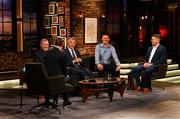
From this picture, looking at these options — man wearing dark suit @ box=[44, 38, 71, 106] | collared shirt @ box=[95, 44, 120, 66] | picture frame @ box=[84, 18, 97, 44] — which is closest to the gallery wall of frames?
picture frame @ box=[84, 18, 97, 44]

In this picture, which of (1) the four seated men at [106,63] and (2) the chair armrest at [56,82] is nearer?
(2) the chair armrest at [56,82]

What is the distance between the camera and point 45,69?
292 inches

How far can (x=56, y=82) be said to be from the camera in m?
7.16

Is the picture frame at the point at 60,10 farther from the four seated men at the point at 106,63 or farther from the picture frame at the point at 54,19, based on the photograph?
the four seated men at the point at 106,63

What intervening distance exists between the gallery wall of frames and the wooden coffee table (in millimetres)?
2973

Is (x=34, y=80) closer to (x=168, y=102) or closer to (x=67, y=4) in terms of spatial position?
(x=168, y=102)

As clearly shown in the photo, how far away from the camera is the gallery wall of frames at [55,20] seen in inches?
451

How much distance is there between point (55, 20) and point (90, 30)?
2193mm

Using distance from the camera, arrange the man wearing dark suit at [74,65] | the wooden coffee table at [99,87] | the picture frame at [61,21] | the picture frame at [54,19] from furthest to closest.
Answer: the picture frame at [61,21] < the picture frame at [54,19] < the man wearing dark suit at [74,65] < the wooden coffee table at [99,87]

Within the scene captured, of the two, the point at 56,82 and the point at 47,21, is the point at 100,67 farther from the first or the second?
the point at 47,21

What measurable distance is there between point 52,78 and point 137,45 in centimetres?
923

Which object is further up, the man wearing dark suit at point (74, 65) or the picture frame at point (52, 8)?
the picture frame at point (52, 8)

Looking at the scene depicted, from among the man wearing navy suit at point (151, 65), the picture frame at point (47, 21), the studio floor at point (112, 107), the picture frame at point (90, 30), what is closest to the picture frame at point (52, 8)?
the picture frame at point (47, 21)

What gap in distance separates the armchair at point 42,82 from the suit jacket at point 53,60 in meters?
0.27
